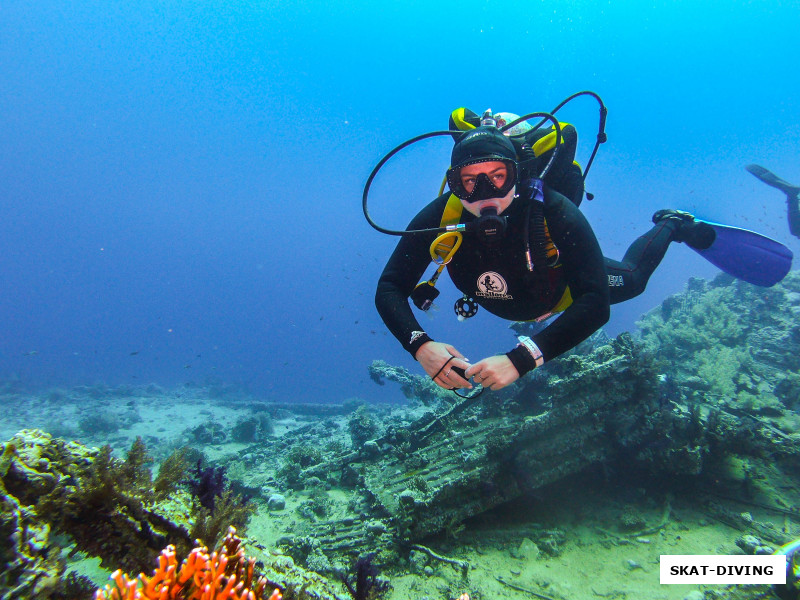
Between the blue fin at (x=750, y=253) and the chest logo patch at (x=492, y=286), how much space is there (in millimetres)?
5295

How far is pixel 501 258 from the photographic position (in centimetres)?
404

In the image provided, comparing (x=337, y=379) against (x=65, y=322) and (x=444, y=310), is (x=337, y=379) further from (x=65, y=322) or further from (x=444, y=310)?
(x=65, y=322)

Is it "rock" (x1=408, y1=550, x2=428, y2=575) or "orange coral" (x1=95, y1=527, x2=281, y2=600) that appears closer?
"orange coral" (x1=95, y1=527, x2=281, y2=600)

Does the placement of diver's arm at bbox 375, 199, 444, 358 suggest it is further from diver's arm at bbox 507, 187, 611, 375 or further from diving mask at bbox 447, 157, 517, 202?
diver's arm at bbox 507, 187, 611, 375

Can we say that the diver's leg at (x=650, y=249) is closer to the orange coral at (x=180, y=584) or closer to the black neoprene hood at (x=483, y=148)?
the black neoprene hood at (x=483, y=148)

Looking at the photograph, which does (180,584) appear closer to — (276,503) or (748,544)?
(276,503)

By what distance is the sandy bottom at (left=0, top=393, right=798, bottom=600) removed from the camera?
15.1 ft

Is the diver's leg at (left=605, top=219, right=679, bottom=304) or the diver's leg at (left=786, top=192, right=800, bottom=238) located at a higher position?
the diver's leg at (left=786, top=192, right=800, bottom=238)

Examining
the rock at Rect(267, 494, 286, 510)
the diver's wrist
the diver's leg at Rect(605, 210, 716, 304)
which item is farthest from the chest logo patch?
the rock at Rect(267, 494, 286, 510)

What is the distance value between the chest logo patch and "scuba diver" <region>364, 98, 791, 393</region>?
12mm

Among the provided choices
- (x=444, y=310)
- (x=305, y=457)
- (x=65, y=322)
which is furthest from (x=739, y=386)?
(x=65, y=322)

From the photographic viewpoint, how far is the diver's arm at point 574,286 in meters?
3.11

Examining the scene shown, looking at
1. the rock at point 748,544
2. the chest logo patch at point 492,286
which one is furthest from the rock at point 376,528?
the rock at point 748,544

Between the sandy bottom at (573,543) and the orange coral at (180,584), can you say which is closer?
the orange coral at (180,584)
